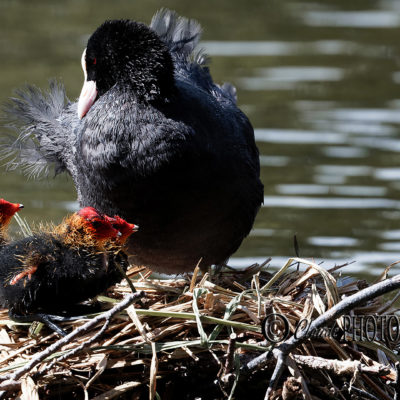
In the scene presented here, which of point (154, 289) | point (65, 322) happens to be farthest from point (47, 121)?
point (65, 322)

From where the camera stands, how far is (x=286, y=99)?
8.22 metres

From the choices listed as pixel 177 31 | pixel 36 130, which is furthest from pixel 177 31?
pixel 36 130

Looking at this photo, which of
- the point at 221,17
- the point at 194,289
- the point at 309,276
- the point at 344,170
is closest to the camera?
the point at 194,289

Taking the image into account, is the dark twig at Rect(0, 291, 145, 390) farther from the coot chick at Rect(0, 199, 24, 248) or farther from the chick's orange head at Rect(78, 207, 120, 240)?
the coot chick at Rect(0, 199, 24, 248)

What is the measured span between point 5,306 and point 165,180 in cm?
85

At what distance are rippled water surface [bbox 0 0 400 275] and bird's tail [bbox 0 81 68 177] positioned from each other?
13.4 inches

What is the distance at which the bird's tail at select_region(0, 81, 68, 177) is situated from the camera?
4867 mm

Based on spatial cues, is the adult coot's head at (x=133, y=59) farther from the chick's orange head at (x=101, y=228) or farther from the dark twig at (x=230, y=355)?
the dark twig at (x=230, y=355)

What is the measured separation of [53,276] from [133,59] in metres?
1.12

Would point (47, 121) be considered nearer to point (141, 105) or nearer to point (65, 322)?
point (141, 105)

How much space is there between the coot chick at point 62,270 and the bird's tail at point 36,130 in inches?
50.7

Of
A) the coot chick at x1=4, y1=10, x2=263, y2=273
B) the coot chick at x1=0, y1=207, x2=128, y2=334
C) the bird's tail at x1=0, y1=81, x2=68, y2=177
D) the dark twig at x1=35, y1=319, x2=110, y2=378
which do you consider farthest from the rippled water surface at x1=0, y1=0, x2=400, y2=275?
the dark twig at x1=35, y1=319, x2=110, y2=378

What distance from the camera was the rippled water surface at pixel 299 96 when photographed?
6.14 metres

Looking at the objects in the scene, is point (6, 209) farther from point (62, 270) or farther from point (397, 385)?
point (397, 385)
